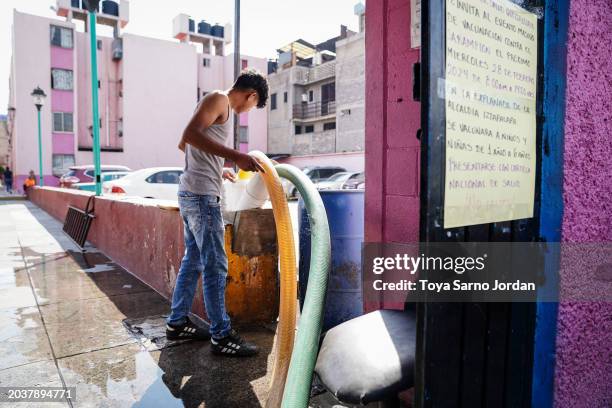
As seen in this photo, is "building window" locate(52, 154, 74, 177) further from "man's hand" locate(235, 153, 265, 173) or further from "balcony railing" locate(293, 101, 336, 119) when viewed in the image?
"man's hand" locate(235, 153, 265, 173)

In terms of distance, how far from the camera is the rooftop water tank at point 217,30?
35.6m

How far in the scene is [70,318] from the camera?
373cm

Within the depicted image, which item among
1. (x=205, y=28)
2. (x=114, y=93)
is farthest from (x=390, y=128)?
(x=205, y=28)

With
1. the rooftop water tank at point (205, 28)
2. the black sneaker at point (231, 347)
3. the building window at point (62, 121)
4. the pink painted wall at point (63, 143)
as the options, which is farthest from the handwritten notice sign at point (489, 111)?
the rooftop water tank at point (205, 28)

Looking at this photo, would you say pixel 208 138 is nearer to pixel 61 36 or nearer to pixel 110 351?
pixel 110 351

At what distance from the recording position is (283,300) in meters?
2.31

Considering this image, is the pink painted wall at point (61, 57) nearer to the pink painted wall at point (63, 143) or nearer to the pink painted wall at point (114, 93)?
the pink painted wall at point (114, 93)

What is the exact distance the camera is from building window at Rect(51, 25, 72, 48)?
2656 cm

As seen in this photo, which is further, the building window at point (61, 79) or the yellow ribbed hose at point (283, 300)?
the building window at point (61, 79)

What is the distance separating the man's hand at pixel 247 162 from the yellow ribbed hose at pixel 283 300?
0.45 ft

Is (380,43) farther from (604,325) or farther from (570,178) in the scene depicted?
(604,325)

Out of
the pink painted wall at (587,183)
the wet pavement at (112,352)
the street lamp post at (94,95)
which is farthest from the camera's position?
the street lamp post at (94,95)

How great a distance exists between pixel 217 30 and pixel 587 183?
3816cm

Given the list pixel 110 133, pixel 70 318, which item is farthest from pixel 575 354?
pixel 110 133
